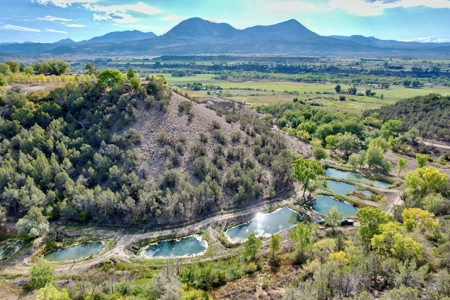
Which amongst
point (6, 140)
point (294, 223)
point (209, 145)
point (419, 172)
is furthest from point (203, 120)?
point (419, 172)

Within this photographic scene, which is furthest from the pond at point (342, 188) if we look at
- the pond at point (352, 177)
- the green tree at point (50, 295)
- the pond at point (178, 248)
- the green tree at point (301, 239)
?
the green tree at point (50, 295)

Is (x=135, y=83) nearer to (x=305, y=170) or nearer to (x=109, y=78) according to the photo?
(x=109, y=78)

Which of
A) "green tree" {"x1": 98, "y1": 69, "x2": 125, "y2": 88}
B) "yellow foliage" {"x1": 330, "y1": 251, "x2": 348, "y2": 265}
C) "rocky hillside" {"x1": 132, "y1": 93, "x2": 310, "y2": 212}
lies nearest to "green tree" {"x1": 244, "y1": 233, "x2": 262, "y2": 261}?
"yellow foliage" {"x1": 330, "y1": 251, "x2": 348, "y2": 265}

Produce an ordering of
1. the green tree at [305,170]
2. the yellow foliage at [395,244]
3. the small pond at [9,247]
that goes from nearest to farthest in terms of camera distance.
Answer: the yellow foliage at [395,244] → the small pond at [9,247] → the green tree at [305,170]

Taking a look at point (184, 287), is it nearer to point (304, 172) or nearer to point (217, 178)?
point (217, 178)

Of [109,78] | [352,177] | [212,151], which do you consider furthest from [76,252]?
[352,177]

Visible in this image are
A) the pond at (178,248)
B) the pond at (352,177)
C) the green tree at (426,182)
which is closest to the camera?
the pond at (178,248)

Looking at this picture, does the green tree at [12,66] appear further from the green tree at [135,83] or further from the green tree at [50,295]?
the green tree at [50,295]
